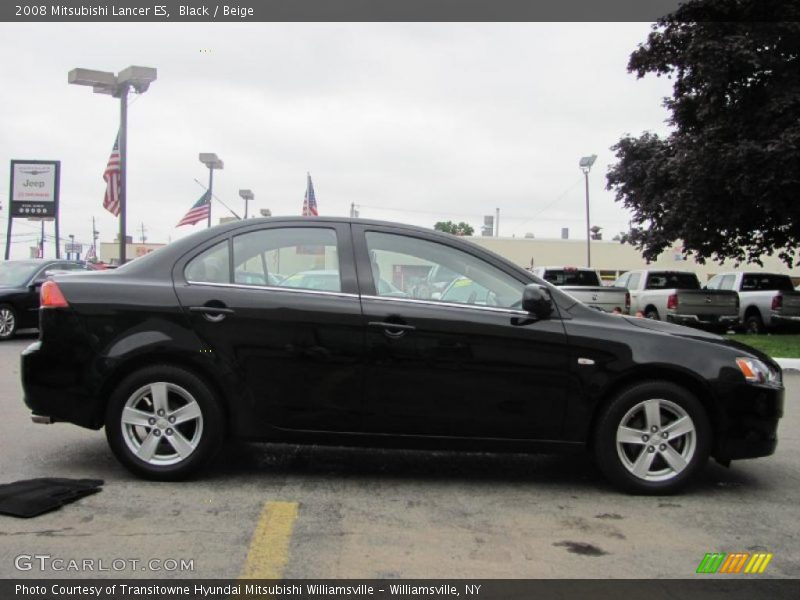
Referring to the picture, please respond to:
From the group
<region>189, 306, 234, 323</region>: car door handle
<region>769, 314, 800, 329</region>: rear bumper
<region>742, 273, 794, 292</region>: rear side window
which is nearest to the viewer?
<region>189, 306, 234, 323</region>: car door handle

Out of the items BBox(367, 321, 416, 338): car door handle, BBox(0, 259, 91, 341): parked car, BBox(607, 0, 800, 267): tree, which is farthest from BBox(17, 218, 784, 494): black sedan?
BBox(607, 0, 800, 267): tree

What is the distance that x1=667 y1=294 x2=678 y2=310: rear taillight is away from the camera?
16938mm

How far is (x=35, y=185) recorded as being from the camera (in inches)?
1108

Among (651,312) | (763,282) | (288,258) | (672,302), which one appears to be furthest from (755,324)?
(288,258)

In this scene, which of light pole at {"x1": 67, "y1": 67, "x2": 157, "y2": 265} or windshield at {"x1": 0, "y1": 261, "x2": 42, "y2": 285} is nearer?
windshield at {"x1": 0, "y1": 261, "x2": 42, "y2": 285}

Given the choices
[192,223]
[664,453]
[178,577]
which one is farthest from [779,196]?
[178,577]

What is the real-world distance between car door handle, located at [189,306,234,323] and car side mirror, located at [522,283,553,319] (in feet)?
5.93

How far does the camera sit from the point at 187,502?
3.86 meters

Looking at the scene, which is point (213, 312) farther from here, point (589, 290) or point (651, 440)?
point (589, 290)

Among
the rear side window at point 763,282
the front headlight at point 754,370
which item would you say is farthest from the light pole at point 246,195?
the front headlight at point 754,370

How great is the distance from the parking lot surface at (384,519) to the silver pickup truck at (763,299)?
14361 mm

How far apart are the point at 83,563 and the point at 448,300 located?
244 centimetres

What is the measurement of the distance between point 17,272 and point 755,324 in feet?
60.1

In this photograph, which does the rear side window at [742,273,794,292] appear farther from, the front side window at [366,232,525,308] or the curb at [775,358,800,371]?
the front side window at [366,232,525,308]
